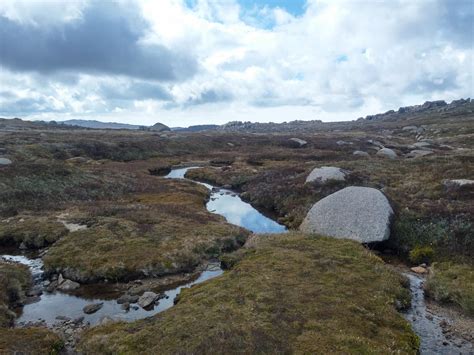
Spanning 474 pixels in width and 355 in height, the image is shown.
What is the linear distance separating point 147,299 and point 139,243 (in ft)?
31.9

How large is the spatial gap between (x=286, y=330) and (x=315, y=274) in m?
8.43

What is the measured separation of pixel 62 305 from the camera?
25562 millimetres

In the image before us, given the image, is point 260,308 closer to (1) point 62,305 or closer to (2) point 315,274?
(2) point 315,274

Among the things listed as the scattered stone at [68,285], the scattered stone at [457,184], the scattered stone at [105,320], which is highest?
the scattered stone at [457,184]

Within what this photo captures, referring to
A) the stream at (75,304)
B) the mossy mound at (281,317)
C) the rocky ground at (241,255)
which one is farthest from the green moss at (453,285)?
the stream at (75,304)

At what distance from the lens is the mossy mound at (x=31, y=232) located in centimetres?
3631

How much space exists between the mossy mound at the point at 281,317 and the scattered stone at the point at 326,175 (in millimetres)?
23192

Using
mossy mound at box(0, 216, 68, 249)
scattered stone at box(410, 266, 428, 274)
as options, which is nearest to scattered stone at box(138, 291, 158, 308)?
mossy mound at box(0, 216, 68, 249)

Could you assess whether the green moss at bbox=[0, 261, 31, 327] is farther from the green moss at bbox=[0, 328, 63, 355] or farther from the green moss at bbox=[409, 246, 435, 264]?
the green moss at bbox=[409, 246, 435, 264]

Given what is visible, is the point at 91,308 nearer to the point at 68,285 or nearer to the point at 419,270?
the point at 68,285

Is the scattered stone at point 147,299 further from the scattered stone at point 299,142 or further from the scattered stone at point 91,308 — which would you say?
the scattered stone at point 299,142

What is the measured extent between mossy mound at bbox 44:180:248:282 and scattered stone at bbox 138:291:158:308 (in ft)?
12.4

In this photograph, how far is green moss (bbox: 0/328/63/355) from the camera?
18891 mm

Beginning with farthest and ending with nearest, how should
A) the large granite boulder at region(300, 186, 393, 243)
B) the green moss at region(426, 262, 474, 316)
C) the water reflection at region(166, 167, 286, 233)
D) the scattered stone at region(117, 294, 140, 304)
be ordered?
the water reflection at region(166, 167, 286, 233) → the large granite boulder at region(300, 186, 393, 243) → the scattered stone at region(117, 294, 140, 304) → the green moss at region(426, 262, 474, 316)
